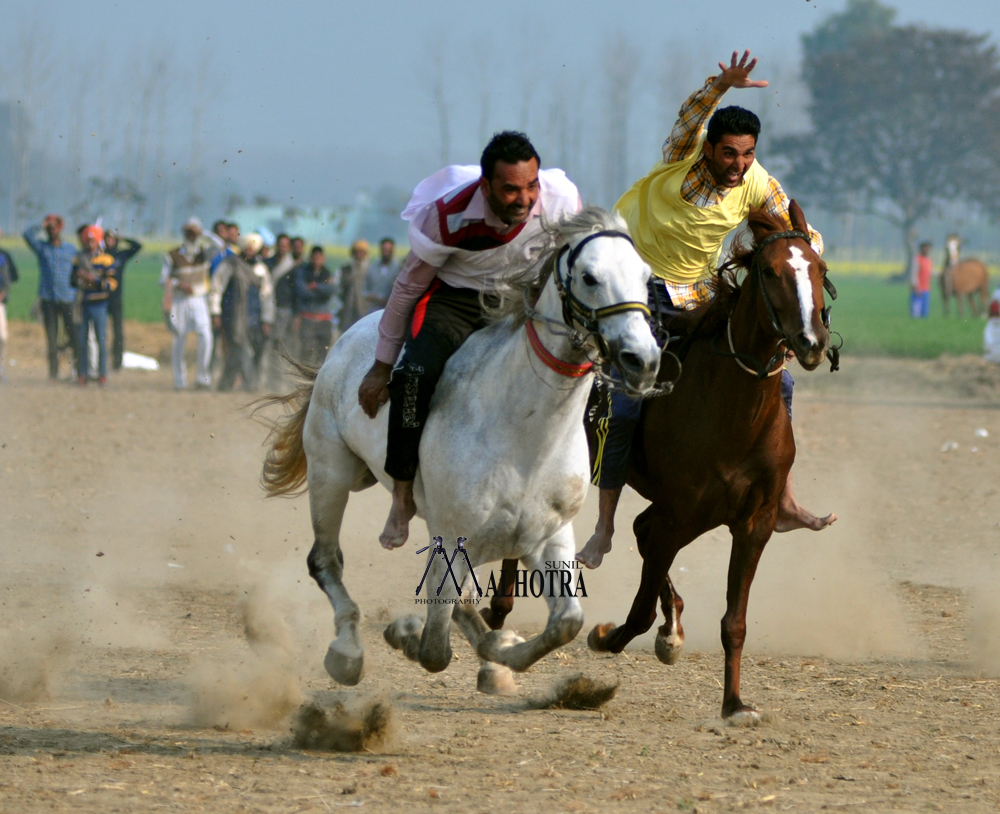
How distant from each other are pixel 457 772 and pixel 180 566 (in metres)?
4.38

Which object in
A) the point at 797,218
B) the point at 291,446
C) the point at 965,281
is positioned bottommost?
the point at 291,446

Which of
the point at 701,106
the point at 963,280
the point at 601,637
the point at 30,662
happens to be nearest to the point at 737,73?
the point at 701,106

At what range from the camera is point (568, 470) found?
15.5 ft

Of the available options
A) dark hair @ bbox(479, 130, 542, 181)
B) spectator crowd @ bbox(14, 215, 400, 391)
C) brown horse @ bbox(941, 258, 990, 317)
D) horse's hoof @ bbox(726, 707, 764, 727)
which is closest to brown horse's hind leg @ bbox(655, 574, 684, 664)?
horse's hoof @ bbox(726, 707, 764, 727)

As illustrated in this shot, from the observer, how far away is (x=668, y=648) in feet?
20.3

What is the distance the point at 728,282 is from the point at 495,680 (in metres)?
1.94

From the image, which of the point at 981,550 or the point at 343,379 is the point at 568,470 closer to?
the point at 343,379

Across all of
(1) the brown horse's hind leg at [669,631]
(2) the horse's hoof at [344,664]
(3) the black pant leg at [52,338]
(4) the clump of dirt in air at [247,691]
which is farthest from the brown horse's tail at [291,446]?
(3) the black pant leg at [52,338]

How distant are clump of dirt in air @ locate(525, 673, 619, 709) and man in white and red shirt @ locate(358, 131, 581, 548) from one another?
38.4 inches

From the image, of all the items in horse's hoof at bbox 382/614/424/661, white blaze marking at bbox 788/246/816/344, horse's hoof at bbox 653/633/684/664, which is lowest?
horse's hoof at bbox 653/633/684/664

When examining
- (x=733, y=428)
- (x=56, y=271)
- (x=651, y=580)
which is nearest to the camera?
(x=733, y=428)

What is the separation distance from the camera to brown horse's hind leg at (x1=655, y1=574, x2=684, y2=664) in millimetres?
6195

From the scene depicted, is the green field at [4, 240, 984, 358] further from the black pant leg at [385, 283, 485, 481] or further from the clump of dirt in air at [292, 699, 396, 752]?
the clump of dirt in air at [292, 699, 396, 752]

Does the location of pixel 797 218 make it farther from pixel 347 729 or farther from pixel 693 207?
pixel 347 729
